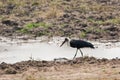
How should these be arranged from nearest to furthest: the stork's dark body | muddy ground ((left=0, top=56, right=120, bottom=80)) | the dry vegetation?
muddy ground ((left=0, top=56, right=120, bottom=80)) < the stork's dark body < the dry vegetation

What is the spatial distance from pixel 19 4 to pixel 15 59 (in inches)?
344

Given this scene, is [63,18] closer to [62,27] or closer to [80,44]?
[62,27]

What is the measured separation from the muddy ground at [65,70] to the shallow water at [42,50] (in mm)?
1592

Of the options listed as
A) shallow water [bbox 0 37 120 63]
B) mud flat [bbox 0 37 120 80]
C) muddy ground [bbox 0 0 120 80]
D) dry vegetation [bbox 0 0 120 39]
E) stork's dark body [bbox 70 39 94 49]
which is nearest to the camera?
mud flat [bbox 0 37 120 80]

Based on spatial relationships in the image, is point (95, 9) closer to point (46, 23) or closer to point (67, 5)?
point (67, 5)

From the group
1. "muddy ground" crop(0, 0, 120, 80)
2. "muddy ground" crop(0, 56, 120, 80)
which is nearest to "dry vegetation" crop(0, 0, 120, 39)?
"muddy ground" crop(0, 0, 120, 80)

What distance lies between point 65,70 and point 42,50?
153 inches

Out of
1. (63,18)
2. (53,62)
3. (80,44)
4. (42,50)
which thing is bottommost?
(42,50)

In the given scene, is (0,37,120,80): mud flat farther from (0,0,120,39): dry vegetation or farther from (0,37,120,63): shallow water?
(0,0,120,39): dry vegetation

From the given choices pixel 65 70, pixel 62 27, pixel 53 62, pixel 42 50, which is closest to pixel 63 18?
pixel 62 27

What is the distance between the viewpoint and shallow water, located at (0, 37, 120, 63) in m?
14.5

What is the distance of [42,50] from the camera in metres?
15.5

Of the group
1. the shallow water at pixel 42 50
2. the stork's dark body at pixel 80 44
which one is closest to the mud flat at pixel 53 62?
the shallow water at pixel 42 50

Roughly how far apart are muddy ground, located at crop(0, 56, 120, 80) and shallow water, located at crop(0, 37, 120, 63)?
1592 millimetres
